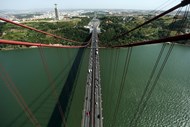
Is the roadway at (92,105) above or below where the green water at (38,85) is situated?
above

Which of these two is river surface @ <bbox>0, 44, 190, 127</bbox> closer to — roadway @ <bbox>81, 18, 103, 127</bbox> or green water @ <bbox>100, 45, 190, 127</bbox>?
green water @ <bbox>100, 45, 190, 127</bbox>

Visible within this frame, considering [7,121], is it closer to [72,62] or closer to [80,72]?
[80,72]

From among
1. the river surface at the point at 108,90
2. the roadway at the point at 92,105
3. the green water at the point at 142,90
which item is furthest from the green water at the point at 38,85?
the green water at the point at 142,90

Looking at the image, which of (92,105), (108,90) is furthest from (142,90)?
(92,105)

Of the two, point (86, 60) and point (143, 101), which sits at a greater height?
point (143, 101)

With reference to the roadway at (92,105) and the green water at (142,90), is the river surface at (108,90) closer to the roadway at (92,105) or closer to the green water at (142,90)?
the green water at (142,90)

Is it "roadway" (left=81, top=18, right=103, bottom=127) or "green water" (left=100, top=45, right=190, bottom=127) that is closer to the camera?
→ "roadway" (left=81, top=18, right=103, bottom=127)

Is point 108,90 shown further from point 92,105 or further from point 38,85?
point 38,85

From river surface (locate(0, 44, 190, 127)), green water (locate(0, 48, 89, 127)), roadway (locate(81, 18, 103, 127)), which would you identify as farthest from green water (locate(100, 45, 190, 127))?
green water (locate(0, 48, 89, 127))

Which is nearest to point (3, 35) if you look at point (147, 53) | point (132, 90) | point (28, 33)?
point (28, 33)
